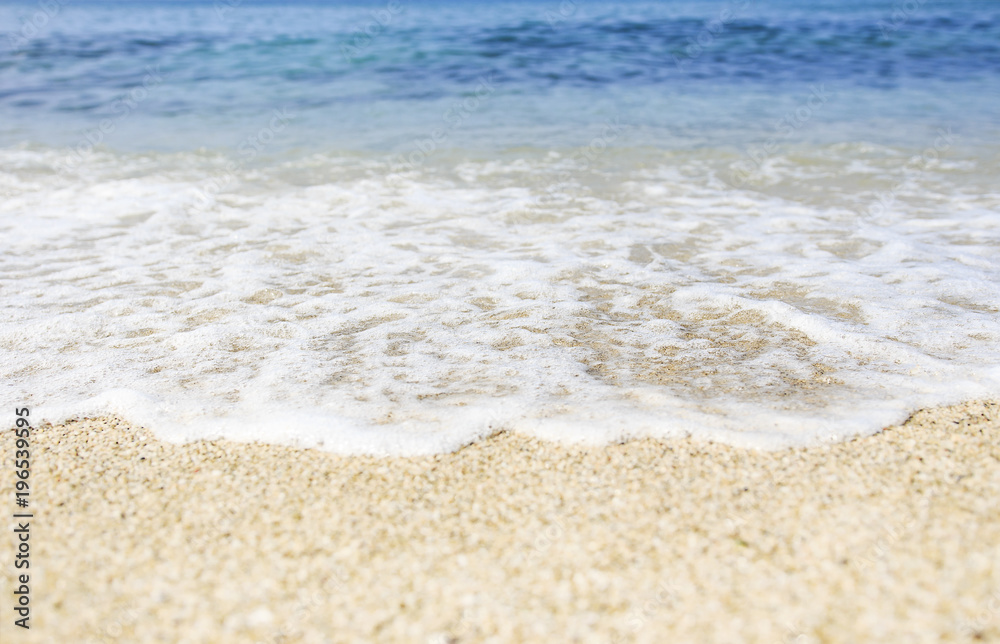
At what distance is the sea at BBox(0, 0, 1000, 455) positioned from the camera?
110 inches

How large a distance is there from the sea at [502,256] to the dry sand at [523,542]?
19cm

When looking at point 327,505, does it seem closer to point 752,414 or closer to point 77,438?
point 77,438

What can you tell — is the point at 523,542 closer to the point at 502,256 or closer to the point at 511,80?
the point at 502,256

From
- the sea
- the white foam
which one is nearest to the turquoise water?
the sea

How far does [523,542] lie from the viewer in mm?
2000

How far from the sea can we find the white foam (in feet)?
0.07

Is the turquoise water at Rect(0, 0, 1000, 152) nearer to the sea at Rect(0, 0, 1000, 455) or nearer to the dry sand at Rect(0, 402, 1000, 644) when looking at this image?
the sea at Rect(0, 0, 1000, 455)

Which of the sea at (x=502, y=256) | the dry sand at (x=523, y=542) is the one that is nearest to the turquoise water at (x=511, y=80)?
the sea at (x=502, y=256)

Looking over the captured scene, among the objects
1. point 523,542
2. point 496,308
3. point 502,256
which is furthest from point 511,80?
point 523,542

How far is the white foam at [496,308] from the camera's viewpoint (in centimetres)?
271

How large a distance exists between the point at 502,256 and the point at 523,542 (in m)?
2.90

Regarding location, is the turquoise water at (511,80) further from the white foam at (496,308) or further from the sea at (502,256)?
the white foam at (496,308)

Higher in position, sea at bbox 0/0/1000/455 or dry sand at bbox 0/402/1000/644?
dry sand at bbox 0/402/1000/644

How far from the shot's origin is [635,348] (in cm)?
331
